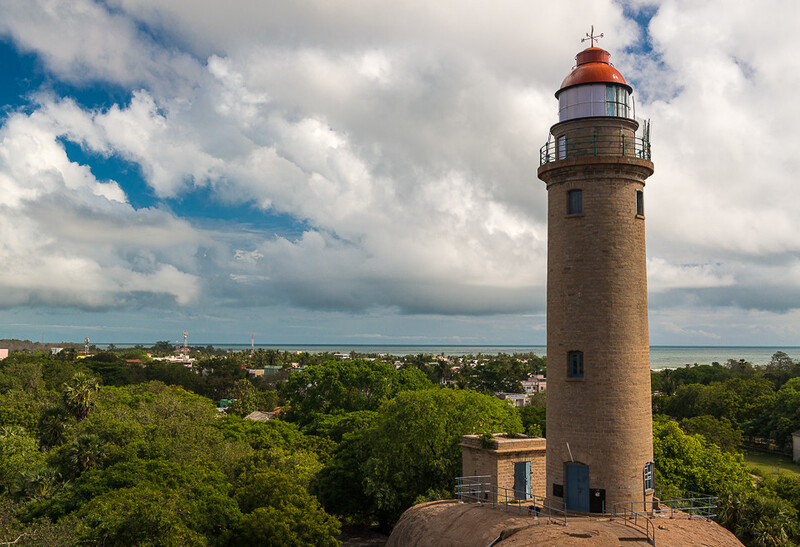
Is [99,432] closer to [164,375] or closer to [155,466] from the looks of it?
[155,466]

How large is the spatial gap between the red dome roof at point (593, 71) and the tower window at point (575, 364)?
33.6 ft

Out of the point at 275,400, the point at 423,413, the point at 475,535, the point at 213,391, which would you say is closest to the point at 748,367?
the point at 275,400

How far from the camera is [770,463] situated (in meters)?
69.6

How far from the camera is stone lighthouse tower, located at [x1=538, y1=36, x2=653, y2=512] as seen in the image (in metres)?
20.8

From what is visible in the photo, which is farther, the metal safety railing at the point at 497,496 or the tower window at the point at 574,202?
the tower window at the point at 574,202

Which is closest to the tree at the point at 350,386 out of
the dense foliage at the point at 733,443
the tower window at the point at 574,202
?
the dense foliage at the point at 733,443

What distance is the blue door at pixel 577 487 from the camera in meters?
20.9

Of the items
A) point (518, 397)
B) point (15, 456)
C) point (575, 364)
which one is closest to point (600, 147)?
point (575, 364)

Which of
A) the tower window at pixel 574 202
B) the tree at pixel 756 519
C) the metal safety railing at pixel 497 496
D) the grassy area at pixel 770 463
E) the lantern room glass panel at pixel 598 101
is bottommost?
the grassy area at pixel 770 463

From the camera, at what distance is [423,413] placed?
109 ft

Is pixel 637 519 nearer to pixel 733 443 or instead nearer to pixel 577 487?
pixel 577 487

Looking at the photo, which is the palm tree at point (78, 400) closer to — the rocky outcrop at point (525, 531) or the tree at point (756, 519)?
the rocky outcrop at point (525, 531)

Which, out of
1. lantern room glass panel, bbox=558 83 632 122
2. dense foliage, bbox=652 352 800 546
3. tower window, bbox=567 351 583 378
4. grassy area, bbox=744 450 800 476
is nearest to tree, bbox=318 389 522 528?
dense foliage, bbox=652 352 800 546

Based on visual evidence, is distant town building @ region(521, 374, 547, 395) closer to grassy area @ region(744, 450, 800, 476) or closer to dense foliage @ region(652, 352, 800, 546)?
dense foliage @ region(652, 352, 800, 546)
